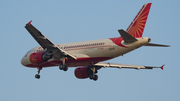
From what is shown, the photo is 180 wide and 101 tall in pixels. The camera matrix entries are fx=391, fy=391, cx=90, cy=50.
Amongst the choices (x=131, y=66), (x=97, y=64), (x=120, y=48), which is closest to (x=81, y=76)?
(x=97, y=64)

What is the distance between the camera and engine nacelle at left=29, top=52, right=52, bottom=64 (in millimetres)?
51362

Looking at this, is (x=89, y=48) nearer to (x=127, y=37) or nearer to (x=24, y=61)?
(x=127, y=37)

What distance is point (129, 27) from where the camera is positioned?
50594mm

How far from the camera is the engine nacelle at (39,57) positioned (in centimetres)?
5136

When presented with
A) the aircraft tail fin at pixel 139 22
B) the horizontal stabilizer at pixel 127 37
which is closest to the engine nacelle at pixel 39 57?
the horizontal stabilizer at pixel 127 37

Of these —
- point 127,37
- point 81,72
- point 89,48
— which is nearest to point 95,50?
point 89,48

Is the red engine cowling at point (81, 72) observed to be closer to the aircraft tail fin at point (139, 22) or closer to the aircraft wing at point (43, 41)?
the aircraft wing at point (43, 41)

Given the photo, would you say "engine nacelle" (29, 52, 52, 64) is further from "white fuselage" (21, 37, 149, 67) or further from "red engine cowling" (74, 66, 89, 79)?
"red engine cowling" (74, 66, 89, 79)

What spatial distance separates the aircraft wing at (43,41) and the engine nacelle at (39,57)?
122 centimetres

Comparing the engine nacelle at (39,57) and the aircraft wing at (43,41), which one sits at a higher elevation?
the aircraft wing at (43,41)

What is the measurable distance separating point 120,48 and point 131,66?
9080 millimetres

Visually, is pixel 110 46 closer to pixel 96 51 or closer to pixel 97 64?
pixel 96 51

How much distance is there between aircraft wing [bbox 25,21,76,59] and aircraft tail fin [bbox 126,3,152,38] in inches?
330

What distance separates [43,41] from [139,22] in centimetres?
1241
